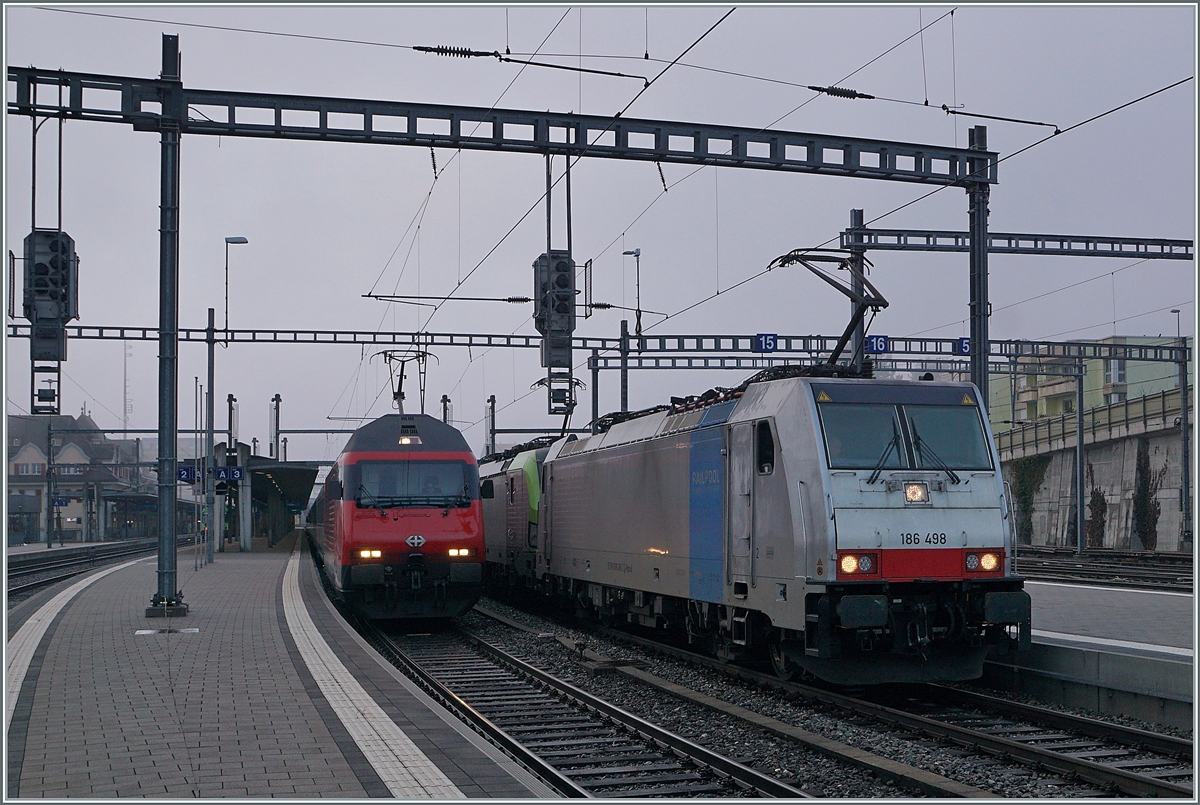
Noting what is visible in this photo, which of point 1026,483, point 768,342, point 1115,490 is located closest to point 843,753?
point 768,342

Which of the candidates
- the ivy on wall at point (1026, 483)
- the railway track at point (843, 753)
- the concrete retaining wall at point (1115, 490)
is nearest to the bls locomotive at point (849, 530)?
the railway track at point (843, 753)

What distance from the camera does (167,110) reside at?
17469 millimetres

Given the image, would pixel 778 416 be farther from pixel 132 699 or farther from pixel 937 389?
pixel 132 699

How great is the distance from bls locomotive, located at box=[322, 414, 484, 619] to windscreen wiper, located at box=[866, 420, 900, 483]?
325 inches

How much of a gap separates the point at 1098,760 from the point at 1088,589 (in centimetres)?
1417

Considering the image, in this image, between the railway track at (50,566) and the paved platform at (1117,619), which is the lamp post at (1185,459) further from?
the railway track at (50,566)

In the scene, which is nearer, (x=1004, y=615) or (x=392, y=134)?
(x=1004, y=615)

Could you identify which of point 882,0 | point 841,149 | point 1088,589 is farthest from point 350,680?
point 1088,589

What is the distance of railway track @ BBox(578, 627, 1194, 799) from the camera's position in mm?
8453

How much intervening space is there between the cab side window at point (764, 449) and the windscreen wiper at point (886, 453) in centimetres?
107

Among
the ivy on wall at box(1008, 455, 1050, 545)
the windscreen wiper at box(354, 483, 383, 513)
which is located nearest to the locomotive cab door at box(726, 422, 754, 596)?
the windscreen wiper at box(354, 483, 383, 513)

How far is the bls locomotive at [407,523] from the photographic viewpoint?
59.0 feet

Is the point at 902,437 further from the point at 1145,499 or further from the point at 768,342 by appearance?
the point at 1145,499

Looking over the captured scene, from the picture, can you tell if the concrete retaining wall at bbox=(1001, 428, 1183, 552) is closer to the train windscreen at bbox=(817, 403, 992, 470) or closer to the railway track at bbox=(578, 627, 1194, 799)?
the train windscreen at bbox=(817, 403, 992, 470)
